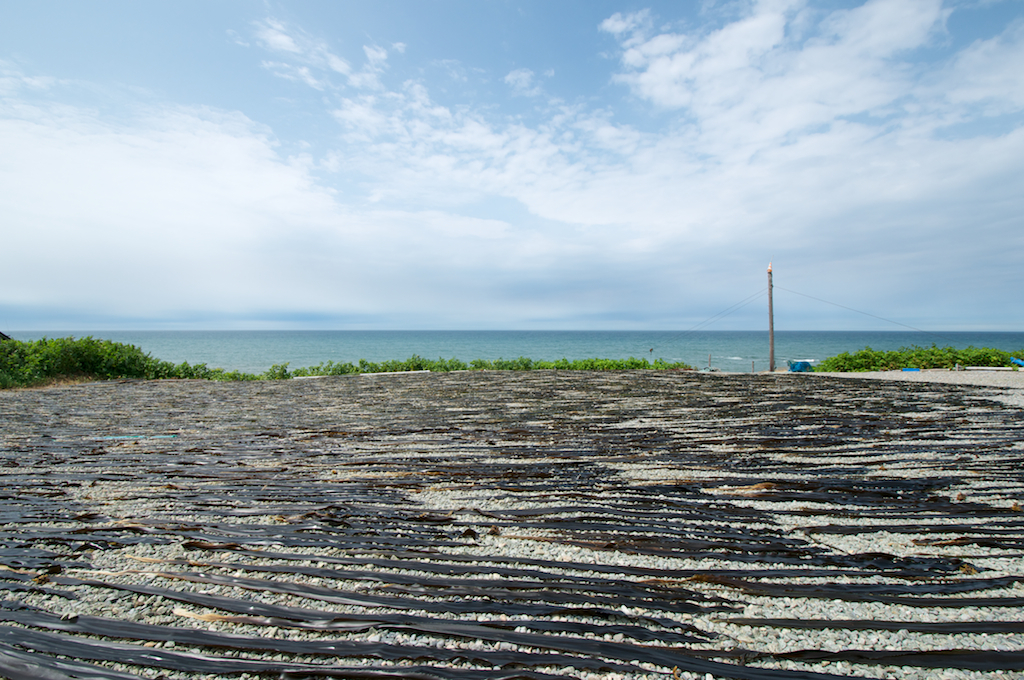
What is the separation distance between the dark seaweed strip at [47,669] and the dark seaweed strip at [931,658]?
2.52 metres

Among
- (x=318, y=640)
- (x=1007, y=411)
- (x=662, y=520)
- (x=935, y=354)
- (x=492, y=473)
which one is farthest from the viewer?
(x=935, y=354)

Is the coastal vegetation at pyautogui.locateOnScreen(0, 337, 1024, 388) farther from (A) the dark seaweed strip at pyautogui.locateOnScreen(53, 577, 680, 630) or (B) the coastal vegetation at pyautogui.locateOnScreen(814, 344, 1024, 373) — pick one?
(A) the dark seaweed strip at pyautogui.locateOnScreen(53, 577, 680, 630)

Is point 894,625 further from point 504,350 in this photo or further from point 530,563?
point 504,350

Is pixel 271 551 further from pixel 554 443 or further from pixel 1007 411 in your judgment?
pixel 1007 411

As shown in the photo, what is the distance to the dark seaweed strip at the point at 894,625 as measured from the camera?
1929mm

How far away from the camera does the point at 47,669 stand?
1.76 meters

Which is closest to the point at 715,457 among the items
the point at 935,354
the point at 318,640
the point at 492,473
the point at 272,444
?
the point at 492,473

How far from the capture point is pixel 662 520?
3055 mm

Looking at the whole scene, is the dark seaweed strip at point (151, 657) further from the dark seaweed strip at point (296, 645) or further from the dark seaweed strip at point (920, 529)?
the dark seaweed strip at point (920, 529)

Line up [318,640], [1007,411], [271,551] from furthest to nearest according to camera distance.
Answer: [1007,411] → [271,551] → [318,640]

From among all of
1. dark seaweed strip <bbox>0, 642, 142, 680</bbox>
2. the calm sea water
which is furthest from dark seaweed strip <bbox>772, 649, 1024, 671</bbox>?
the calm sea water

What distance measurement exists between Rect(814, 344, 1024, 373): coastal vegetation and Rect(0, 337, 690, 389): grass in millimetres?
5453

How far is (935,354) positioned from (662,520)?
18.3 metres

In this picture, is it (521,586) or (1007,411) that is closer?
(521,586)
